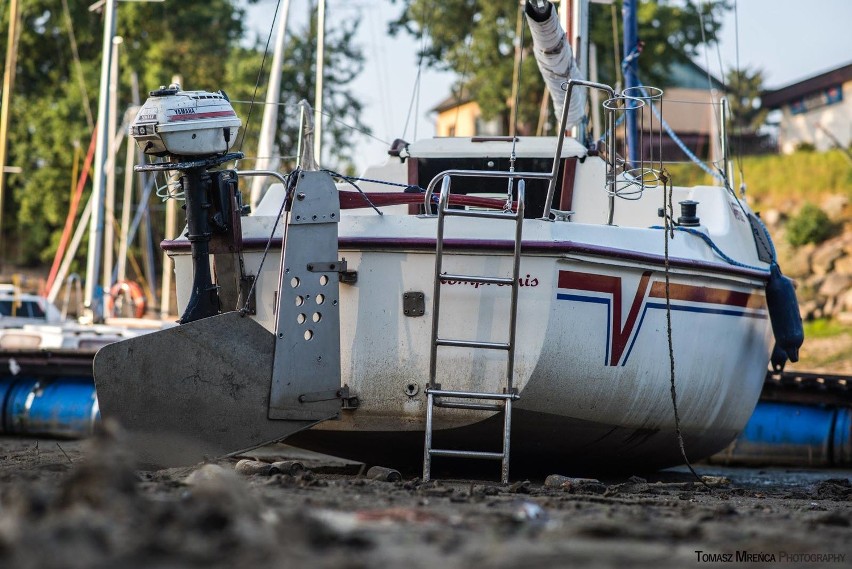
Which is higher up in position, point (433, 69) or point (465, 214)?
point (433, 69)

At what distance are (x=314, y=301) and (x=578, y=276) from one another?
1.42 m

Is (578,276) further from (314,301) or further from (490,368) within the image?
(314,301)

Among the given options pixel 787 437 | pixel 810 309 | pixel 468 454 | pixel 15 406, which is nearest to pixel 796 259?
pixel 810 309

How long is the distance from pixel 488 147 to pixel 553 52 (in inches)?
31.3

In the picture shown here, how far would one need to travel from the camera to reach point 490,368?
6.80 m

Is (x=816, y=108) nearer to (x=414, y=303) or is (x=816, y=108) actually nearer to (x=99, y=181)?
(x=99, y=181)

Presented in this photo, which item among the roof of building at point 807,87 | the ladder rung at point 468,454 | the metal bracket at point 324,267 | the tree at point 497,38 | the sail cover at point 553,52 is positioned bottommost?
the ladder rung at point 468,454

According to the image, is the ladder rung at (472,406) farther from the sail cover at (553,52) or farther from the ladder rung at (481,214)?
the sail cover at (553,52)

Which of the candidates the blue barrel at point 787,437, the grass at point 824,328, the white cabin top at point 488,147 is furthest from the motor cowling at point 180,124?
the grass at point 824,328

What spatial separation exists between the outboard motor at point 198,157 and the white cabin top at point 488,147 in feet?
7.29

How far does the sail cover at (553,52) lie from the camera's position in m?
8.30

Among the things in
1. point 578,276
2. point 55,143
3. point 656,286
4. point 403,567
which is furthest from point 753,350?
point 55,143

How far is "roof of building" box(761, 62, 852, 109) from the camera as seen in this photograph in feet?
135

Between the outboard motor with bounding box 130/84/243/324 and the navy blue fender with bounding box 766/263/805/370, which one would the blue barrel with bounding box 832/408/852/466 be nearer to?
the navy blue fender with bounding box 766/263/805/370
